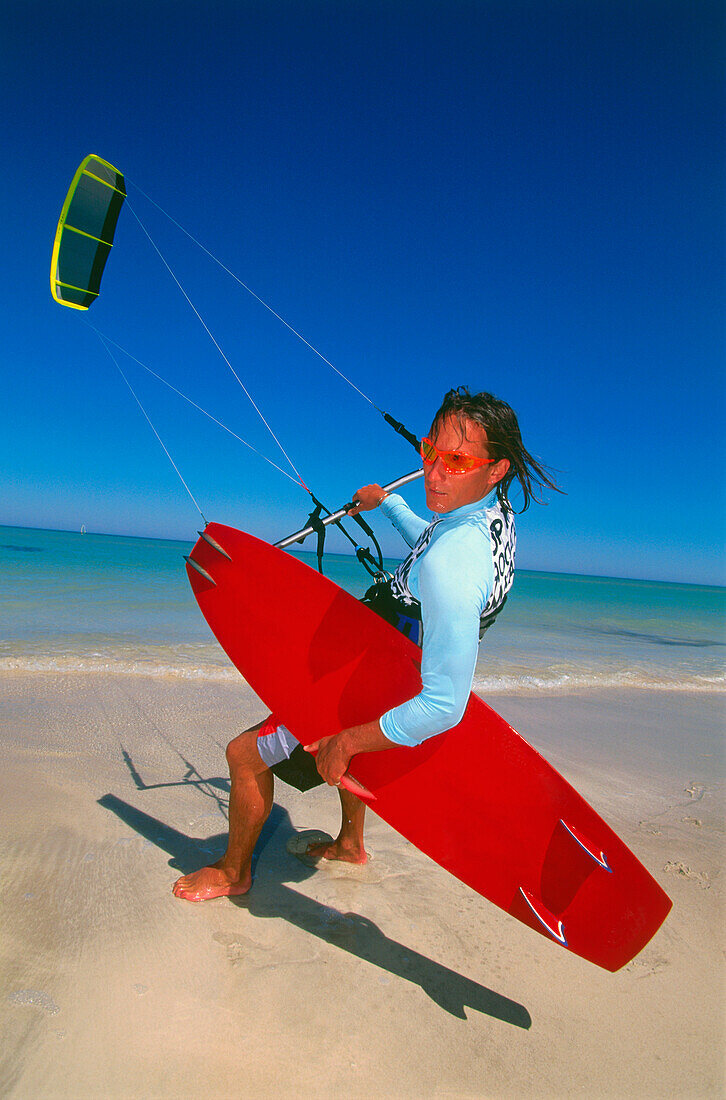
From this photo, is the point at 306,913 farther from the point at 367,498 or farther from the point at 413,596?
the point at 367,498

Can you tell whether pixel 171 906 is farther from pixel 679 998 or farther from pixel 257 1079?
pixel 679 998

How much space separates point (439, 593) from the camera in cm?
135

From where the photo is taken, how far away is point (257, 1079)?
1.46 meters

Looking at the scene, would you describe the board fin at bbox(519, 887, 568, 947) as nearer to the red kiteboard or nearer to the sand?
the red kiteboard

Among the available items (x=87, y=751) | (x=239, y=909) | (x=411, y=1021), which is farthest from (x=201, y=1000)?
(x=87, y=751)

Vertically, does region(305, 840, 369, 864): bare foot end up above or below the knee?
below

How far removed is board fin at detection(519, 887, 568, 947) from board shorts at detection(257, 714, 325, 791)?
30.4 inches

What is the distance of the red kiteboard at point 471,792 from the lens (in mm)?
1766

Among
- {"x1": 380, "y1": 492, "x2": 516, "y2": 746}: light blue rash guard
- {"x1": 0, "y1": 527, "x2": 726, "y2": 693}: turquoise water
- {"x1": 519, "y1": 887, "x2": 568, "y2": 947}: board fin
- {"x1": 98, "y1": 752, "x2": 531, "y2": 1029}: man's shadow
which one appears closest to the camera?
{"x1": 380, "y1": 492, "x2": 516, "y2": 746}: light blue rash guard

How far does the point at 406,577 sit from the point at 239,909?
143 cm

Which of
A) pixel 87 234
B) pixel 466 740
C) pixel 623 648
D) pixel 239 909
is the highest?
pixel 87 234

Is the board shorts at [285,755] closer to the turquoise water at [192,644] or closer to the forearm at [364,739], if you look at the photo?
the forearm at [364,739]

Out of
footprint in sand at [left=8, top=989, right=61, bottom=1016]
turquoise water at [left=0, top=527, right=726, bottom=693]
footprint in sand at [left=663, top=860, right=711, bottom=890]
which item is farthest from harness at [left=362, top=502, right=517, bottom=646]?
turquoise water at [left=0, top=527, right=726, bottom=693]

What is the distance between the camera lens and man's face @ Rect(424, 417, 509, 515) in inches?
63.6
